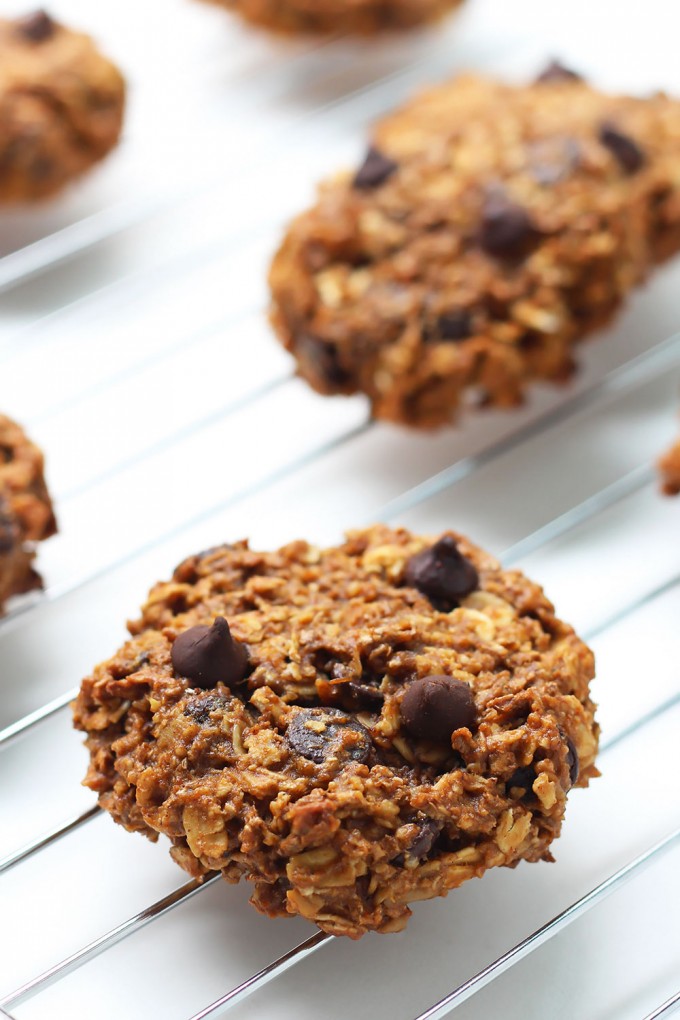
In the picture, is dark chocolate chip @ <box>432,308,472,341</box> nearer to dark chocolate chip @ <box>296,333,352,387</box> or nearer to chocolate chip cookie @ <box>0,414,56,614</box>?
dark chocolate chip @ <box>296,333,352,387</box>

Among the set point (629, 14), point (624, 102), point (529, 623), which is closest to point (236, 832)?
point (529, 623)

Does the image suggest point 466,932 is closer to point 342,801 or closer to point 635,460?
point 342,801

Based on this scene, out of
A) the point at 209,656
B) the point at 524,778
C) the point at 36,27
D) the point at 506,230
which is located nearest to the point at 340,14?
the point at 36,27

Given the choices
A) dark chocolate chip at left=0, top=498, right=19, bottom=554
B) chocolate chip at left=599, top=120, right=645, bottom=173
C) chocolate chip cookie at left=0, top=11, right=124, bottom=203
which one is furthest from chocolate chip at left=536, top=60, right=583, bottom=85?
dark chocolate chip at left=0, top=498, right=19, bottom=554

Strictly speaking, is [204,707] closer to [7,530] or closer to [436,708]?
[436,708]

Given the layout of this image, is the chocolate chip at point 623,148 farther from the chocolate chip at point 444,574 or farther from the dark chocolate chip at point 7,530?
the dark chocolate chip at point 7,530

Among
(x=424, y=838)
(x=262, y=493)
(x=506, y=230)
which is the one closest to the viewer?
(x=424, y=838)
